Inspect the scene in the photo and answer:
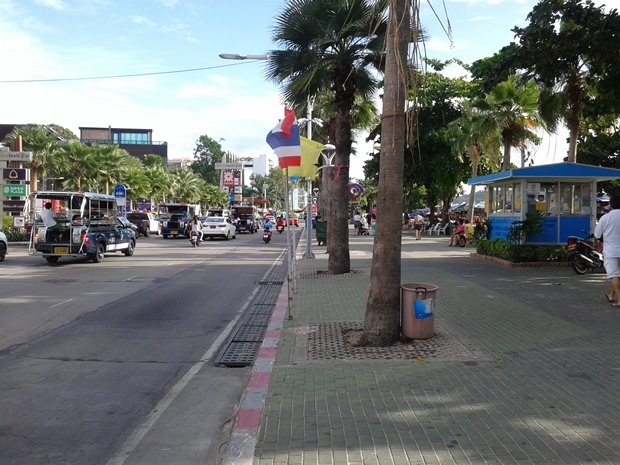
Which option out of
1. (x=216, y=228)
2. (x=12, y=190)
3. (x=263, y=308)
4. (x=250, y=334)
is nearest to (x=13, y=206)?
(x=12, y=190)

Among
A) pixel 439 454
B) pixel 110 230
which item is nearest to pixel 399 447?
pixel 439 454

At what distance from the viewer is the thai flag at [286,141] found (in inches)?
373

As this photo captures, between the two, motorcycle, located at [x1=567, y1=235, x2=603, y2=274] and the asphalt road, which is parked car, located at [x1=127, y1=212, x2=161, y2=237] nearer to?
the asphalt road

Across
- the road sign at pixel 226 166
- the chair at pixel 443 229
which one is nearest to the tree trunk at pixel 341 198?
the chair at pixel 443 229

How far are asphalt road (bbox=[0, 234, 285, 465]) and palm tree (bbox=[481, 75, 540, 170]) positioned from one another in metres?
15.0

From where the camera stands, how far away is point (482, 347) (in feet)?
23.1

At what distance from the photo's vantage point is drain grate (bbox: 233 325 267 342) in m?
8.40

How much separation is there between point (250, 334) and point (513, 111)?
63.9 feet

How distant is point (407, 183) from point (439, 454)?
111ft

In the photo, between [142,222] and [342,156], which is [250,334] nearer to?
[342,156]

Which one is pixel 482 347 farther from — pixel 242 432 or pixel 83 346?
pixel 83 346

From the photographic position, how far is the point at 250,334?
344 inches

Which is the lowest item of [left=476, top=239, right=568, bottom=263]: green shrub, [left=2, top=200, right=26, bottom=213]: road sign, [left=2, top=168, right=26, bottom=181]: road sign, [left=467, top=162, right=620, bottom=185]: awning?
[left=476, top=239, right=568, bottom=263]: green shrub

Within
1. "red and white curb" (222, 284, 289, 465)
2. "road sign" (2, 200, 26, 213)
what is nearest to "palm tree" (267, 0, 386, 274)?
"red and white curb" (222, 284, 289, 465)
